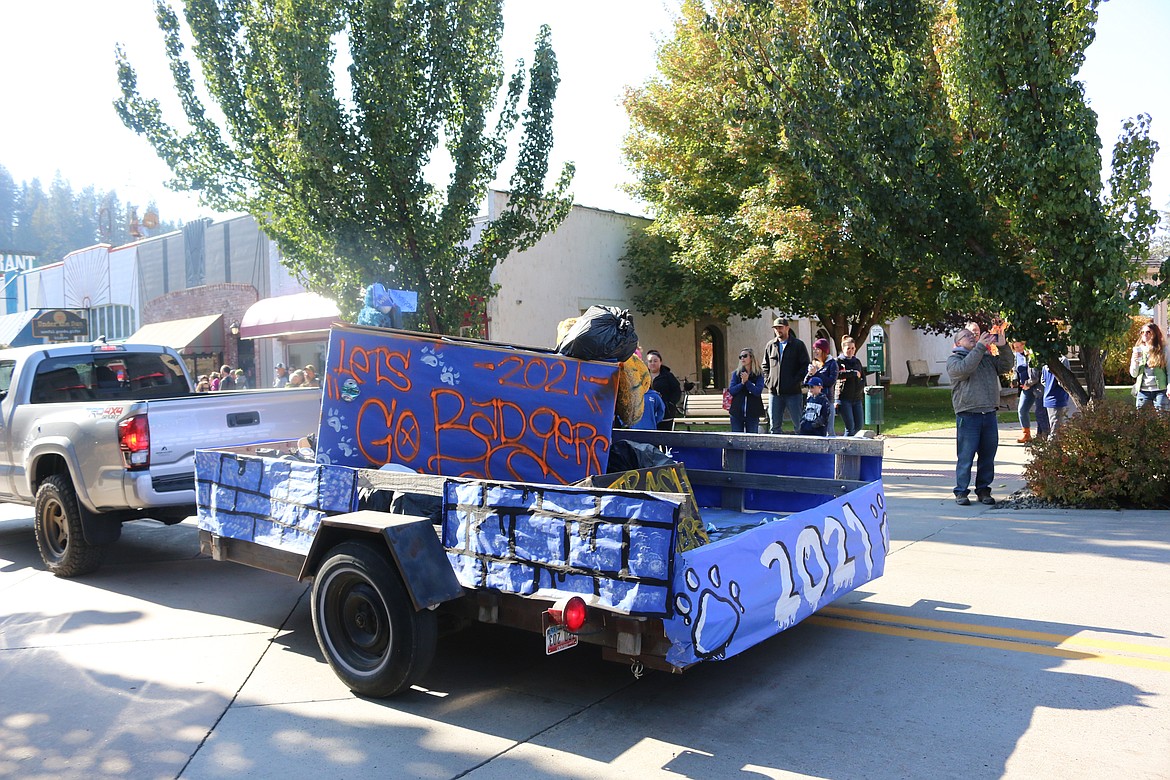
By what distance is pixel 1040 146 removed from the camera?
31.4ft

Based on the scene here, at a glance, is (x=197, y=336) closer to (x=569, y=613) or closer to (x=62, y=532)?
(x=62, y=532)

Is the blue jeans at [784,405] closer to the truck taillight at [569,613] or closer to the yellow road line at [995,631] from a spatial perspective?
the yellow road line at [995,631]

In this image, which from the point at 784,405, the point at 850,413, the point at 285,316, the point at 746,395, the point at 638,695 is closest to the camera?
the point at 638,695

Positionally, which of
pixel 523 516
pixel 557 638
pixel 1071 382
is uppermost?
pixel 1071 382

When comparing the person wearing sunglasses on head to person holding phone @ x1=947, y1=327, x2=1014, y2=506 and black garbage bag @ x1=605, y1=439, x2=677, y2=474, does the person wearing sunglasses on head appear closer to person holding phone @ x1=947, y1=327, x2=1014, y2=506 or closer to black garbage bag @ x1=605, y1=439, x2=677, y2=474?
person holding phone @ x1=947, y1=327, x2=1014, y2=506

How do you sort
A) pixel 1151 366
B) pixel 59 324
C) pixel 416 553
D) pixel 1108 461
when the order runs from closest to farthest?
pixel 416 553 < pixel 1108 461 < pixel 1151 366 < pixel 59 324

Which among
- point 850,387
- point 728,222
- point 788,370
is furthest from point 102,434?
point 728,222

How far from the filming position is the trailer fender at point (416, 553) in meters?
4.17

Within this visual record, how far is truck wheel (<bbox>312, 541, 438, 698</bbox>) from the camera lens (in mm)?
4297

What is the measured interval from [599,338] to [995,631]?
3.05 m

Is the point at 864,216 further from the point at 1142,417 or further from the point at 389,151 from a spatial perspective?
the point at 389,151

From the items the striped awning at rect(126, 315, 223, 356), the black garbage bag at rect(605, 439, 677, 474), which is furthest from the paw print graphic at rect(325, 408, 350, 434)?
the striped awning at rect(126, 315, 223, 356)

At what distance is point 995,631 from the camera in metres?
5.40

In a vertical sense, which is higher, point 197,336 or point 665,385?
point 197,336
